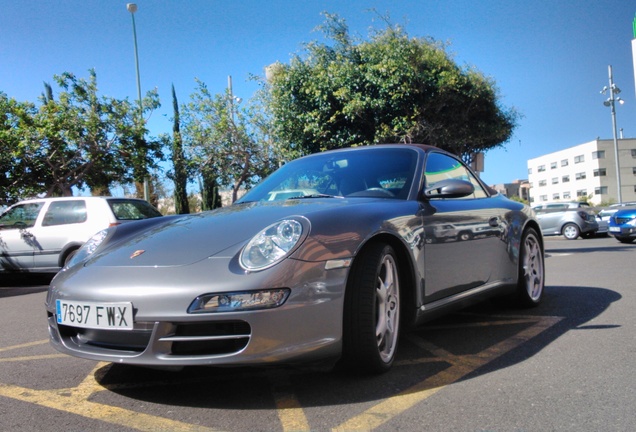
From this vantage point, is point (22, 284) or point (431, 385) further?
point (22, 284)

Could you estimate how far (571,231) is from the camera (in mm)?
19141

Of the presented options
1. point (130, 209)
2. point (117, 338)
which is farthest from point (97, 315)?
point (130, 209)

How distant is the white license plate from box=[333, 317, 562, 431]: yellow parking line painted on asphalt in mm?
1062

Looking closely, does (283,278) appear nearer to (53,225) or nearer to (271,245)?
(271,245)

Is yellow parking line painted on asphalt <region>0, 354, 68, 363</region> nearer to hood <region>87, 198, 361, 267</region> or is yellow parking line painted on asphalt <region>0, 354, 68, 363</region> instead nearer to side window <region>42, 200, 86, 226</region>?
hood <region>87, 198, 361, 267</region>

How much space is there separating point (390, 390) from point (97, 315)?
145 cm

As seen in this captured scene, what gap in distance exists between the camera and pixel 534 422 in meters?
2.30

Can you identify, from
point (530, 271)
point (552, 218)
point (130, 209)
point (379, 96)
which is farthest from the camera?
point (552, 218)

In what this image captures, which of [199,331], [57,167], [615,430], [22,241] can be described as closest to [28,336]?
[199,331]

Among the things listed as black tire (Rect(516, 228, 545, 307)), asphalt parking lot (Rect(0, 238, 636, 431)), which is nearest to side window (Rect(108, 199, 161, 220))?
asphalt parking lot (Rect(0, 238, 636, 431))

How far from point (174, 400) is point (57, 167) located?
46.7 ft

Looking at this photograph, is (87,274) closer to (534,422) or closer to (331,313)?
(331,313)

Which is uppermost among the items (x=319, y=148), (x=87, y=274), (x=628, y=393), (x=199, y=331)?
(x=319, y=148)

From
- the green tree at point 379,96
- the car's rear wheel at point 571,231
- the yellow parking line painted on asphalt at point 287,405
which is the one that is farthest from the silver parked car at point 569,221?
the yellow parking line painted on asphalt at point 287,405
